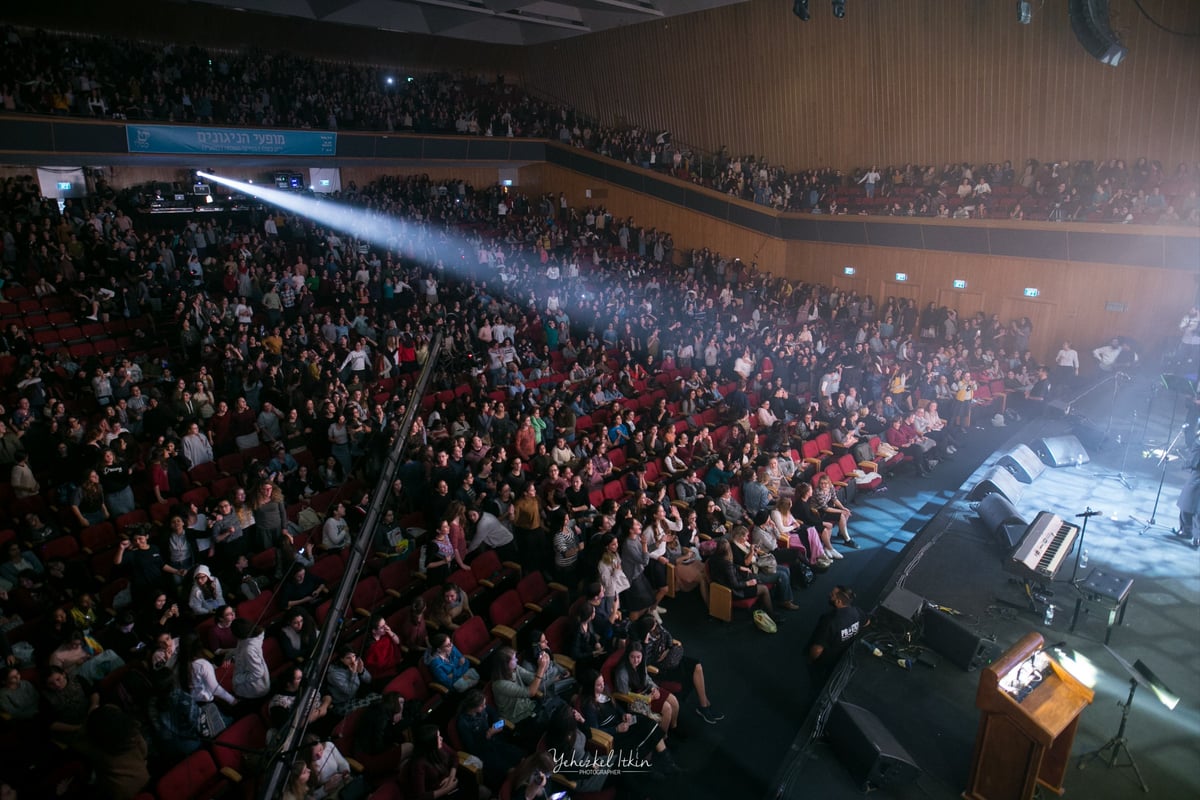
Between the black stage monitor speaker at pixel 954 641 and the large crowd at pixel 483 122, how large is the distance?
10982 mm

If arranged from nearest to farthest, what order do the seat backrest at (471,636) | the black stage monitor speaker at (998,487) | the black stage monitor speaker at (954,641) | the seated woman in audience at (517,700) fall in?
the seated woman in audience at (517,700), the seat backrest at (471,636), the black stage monitor speaker at (954,641), the black stage monitor speaker at (998,487)

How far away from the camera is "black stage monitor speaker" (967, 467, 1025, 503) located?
9155mm

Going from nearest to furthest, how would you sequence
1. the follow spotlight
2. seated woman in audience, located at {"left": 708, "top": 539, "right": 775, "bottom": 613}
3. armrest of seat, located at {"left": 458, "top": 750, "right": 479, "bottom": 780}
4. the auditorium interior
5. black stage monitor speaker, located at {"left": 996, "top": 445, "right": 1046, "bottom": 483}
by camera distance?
armrest of seat, located at {"left": 458, "top": 750, "right": 479, "bottom": 780} < the auditorium interior < seated woman in audience, located at {"left": 708, "top": 539, "right": 775, "bottom": 613} < black stage monitor speaker, located at {"left": 996, "top": 445, "right": 1046, "bottom": 483} < the follow spotlight

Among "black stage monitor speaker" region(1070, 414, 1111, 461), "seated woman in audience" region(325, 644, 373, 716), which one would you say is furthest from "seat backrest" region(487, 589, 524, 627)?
"black stage monitor speaker" region(1070, 414, 1111, 461)

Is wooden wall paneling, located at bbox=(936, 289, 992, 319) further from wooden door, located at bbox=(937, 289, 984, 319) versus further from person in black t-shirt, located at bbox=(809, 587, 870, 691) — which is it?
person in black t-shirt, located at bbox=(809, 587, 870, 691)

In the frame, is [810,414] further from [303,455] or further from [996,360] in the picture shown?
[303,455]

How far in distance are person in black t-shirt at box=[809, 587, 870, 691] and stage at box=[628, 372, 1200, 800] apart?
141 mm

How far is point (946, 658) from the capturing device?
6.43 m

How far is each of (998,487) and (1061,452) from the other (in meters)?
2.43

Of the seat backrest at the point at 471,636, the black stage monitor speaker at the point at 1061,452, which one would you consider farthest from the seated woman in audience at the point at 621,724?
the black stage monitor speaker at the point at 1061,452

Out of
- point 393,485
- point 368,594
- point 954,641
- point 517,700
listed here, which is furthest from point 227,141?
point 954,641

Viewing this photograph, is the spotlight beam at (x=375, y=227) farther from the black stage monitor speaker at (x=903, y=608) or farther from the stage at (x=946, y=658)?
the black stage monitor speaker at (x=903, y=608)

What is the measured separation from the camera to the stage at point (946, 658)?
5230 millimetres

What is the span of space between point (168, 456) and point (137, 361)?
3.65m
